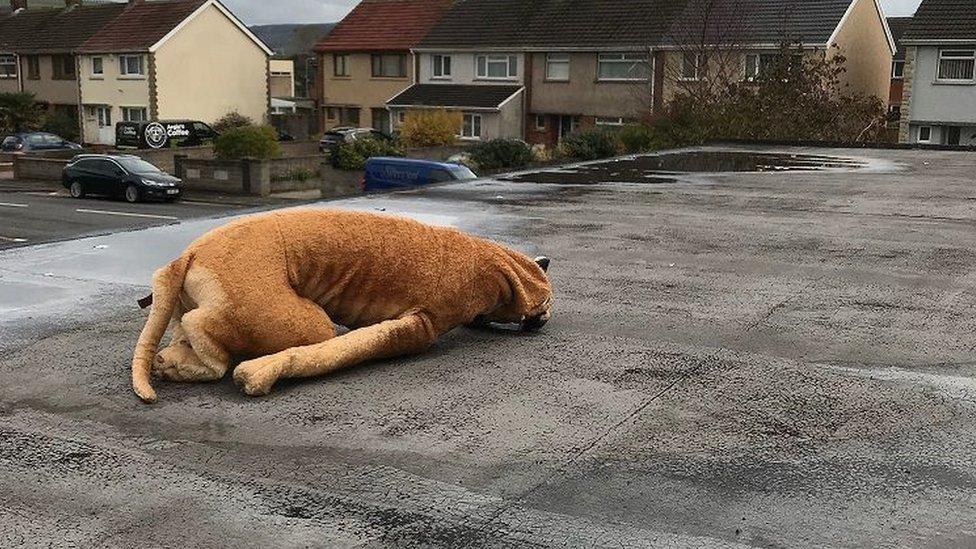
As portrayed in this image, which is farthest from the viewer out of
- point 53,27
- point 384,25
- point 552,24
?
point 53,27

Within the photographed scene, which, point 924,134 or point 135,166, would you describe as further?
point 924,134

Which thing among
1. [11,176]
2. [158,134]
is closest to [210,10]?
[158,134]

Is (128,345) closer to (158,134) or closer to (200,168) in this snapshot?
(200,168)

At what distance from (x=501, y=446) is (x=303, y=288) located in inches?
75.6

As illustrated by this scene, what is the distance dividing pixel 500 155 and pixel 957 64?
21.6m

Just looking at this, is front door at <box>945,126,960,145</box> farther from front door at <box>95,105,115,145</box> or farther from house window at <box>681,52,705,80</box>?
Result: front door at <box>95,105,115,145</box>

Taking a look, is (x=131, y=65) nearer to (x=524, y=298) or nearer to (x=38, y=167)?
(x=38, y=167)

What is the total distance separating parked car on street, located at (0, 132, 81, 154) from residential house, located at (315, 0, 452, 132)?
16508 millimetres

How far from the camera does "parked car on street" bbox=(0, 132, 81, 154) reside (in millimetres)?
47312

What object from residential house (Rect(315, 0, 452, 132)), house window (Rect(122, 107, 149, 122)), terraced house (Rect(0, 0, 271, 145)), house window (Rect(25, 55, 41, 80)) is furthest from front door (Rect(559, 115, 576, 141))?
house window (Rect(25, 55, 41, 80))

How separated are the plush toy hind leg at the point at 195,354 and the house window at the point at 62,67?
59.8 meters

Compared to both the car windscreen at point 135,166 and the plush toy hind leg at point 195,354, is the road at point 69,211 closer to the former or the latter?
the car windscreen at point 135,166

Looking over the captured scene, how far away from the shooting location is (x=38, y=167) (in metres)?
39.9

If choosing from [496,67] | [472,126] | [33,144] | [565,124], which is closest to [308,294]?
[472,126]
